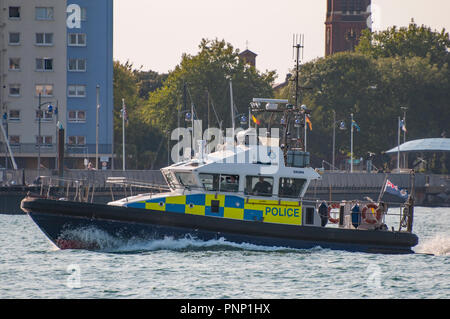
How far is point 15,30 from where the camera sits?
76.3m

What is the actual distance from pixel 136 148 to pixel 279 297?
60554mm

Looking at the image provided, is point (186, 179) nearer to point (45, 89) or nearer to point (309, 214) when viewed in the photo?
point (309, 214)

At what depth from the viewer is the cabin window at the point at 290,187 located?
28.6 meters

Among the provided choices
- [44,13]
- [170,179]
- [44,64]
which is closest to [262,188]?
[170,179]

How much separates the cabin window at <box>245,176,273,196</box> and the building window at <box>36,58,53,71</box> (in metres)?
51.1

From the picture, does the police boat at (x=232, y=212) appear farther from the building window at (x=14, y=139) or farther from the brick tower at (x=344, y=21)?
the brick tower at (x=344, y=21)

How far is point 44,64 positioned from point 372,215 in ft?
171

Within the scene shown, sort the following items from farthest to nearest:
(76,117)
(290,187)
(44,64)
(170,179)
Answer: (76,117) → (44,64) → (170,179) → (290,187)

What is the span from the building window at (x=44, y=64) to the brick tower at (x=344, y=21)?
2490 inches

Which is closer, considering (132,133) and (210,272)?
(210,272)

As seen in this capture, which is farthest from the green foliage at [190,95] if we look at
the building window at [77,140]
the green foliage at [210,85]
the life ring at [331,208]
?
the life ring at [331,208]

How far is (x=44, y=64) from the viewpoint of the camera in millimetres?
76250
